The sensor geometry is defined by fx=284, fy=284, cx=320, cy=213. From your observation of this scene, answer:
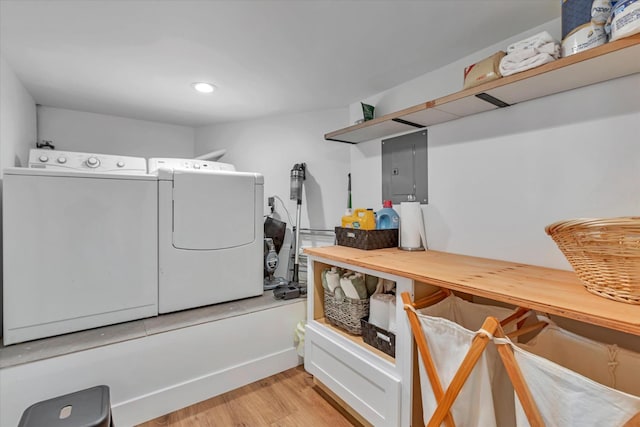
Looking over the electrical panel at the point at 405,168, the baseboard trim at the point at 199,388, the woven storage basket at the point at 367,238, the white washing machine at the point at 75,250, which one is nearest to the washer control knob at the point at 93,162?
the white washing machine at the point at 75,250

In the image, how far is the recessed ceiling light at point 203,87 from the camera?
2037 millimetres

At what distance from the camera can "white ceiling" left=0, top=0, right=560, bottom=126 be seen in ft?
4.02

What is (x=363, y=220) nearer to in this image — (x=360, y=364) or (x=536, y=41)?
(x=360, y=364)

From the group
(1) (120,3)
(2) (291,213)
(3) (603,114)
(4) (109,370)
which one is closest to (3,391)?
(4) (109,370)

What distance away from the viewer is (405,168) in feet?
6.31

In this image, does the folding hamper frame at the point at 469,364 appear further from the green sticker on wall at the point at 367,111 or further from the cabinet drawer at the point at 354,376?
the green sticker on wall at the point at 367,111

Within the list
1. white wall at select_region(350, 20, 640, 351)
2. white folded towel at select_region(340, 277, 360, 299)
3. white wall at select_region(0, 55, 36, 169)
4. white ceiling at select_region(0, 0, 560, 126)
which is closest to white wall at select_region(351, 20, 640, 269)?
white wall at select_region(350, 20, 640, 351)

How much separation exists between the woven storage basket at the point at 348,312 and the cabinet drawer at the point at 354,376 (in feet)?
0.27

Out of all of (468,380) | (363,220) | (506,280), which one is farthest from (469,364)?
(363,220)

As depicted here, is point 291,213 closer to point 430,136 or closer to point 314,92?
point 314,92

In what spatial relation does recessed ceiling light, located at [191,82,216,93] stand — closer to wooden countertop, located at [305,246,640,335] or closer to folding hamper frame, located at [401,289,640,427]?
wooden countertop, located at [305,246,640,335]

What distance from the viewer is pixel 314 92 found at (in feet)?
7.00

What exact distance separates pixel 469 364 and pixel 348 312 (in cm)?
73

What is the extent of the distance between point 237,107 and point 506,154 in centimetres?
211
